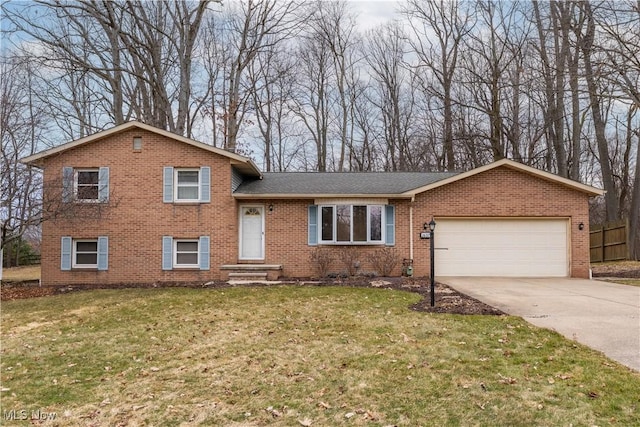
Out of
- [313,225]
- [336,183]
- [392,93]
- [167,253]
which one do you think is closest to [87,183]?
[167,253]

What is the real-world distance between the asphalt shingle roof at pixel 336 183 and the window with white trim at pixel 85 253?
504cm

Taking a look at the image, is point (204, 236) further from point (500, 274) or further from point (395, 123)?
point (395, 123)

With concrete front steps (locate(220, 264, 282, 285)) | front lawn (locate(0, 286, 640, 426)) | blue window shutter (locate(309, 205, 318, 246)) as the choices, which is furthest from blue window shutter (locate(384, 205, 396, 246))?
front lawn (locate(0, 286, 640, 426))

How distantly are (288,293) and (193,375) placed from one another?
5698 millimetres

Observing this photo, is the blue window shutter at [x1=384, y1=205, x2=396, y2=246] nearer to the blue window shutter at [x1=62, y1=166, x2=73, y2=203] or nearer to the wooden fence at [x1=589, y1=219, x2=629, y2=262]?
the blue window shutter at [x1=62, y1=166, x2=73, y2=203]

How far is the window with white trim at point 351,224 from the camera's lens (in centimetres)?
Answer: 1445

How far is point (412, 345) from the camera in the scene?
5727 mm

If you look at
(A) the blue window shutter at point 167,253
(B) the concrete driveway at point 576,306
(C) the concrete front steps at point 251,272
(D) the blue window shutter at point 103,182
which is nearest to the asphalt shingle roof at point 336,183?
(C) the concrete front steps at point 251,272

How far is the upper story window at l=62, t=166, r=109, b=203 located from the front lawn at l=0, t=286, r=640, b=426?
647cm

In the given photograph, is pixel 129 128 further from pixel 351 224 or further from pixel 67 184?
pixel 351 224

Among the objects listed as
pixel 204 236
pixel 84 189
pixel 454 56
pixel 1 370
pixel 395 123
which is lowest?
pixel 1 370

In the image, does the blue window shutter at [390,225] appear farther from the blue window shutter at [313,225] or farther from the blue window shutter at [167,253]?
the blue window shutter at [167,253]

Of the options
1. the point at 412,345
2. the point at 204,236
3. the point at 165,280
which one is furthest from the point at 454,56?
the point at 412,345

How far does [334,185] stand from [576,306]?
29.1 feet
